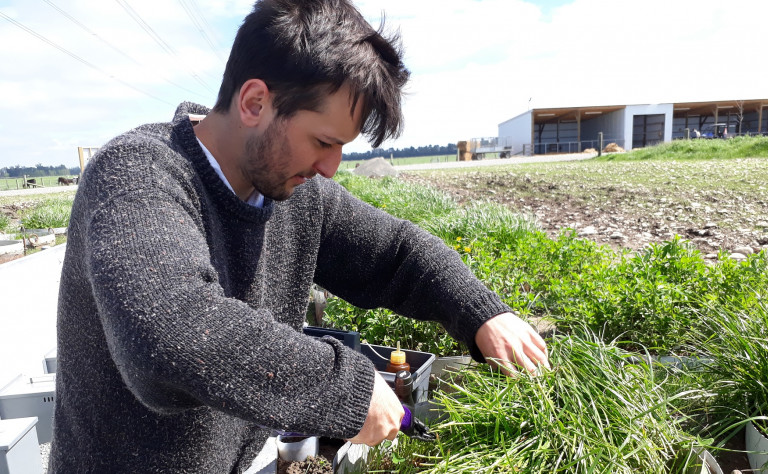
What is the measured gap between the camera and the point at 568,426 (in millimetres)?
1386

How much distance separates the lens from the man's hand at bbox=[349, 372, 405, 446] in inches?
40.8

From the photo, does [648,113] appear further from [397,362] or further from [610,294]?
[397,362]

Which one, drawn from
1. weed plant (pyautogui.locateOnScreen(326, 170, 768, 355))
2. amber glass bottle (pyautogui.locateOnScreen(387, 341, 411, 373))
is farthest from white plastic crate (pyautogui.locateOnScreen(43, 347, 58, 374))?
amber glass bottle (pyautogui.locateOnScreen(387, 341, 411, 373))

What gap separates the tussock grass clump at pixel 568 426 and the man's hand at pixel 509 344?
0.16 ft

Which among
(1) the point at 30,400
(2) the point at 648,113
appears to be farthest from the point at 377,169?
(2) the point at 648,113

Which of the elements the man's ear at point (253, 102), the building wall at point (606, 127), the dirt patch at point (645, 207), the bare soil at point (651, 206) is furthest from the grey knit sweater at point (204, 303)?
the building wall at point (606, 127)

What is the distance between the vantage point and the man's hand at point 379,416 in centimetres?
104

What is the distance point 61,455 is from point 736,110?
159 ft

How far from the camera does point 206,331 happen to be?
0.87 m

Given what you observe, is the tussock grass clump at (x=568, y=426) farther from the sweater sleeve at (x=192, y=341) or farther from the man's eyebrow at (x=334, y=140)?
the man's eyebrow at (x=334, y=140)

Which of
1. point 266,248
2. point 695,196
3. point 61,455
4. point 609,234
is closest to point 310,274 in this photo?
point 266,248

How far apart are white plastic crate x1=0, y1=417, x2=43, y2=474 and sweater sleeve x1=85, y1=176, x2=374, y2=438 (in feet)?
3.88

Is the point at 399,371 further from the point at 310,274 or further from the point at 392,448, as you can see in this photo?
the point at 310,274

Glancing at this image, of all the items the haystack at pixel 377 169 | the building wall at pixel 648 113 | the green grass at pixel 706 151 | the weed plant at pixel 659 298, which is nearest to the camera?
the weed plant at pixel 659 298
